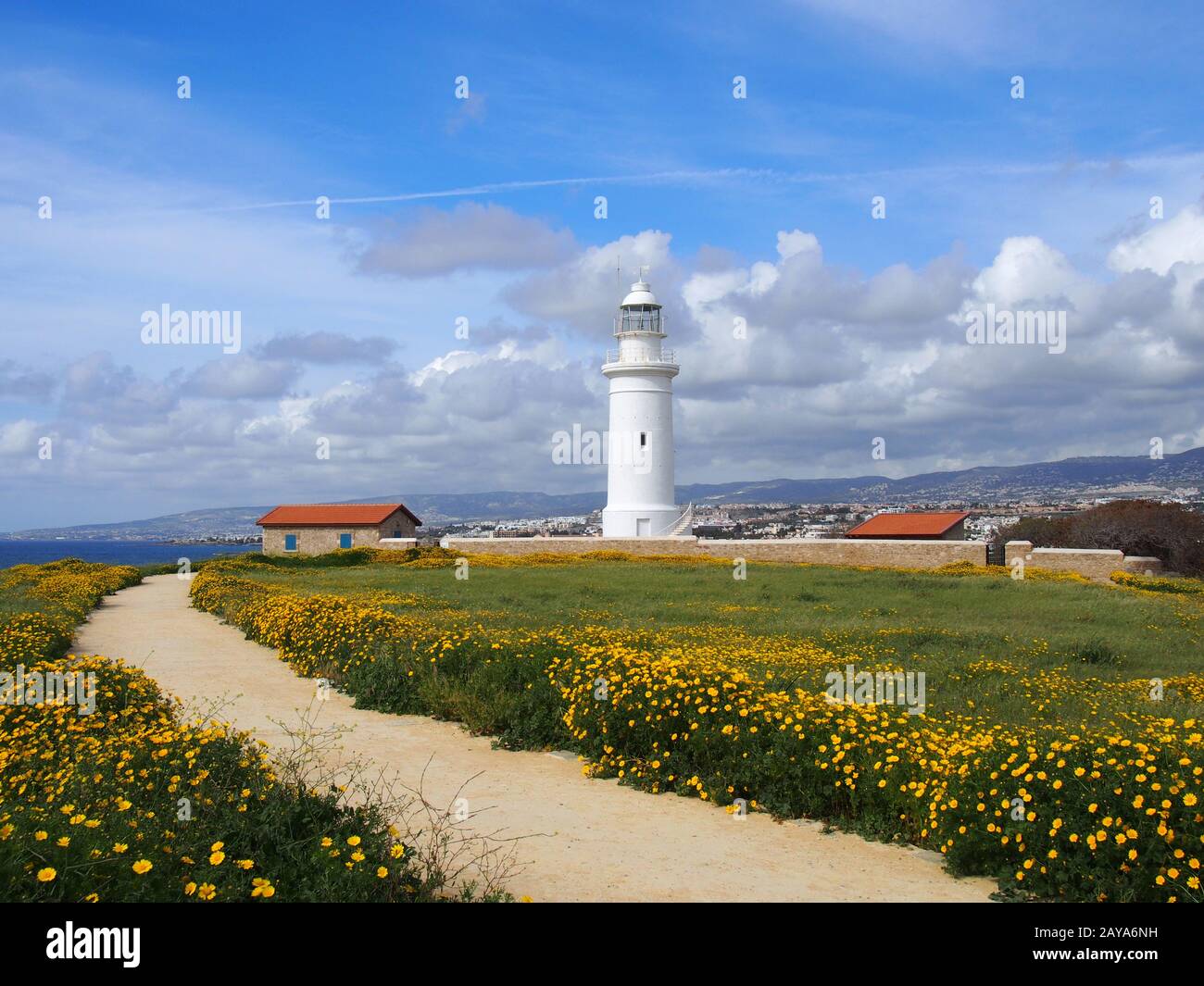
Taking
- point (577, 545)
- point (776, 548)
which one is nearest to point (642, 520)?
point (577, 545)

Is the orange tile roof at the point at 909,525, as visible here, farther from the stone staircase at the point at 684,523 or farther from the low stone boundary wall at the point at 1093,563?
the low stone boundary wall at the point at 1093,563

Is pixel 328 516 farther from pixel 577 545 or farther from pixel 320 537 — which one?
pixel 577 545

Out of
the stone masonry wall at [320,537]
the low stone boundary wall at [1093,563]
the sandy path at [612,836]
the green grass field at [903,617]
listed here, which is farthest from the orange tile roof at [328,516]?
the sandy path at [612,836]

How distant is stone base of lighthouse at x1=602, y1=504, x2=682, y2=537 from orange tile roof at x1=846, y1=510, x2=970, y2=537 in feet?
28.6

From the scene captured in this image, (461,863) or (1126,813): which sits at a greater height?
(1126,813)

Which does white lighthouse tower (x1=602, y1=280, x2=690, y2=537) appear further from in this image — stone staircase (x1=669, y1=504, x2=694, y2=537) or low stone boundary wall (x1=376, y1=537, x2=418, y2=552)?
low stone boundary wall (x1=376, y1=537, x2=418, y2=552)

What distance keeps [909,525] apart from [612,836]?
37.6m

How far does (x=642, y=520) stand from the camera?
4216 cm

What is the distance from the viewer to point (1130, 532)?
40312 mm

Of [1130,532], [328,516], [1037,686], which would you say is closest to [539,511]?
[328,516]

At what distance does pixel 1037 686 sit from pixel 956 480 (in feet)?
405
